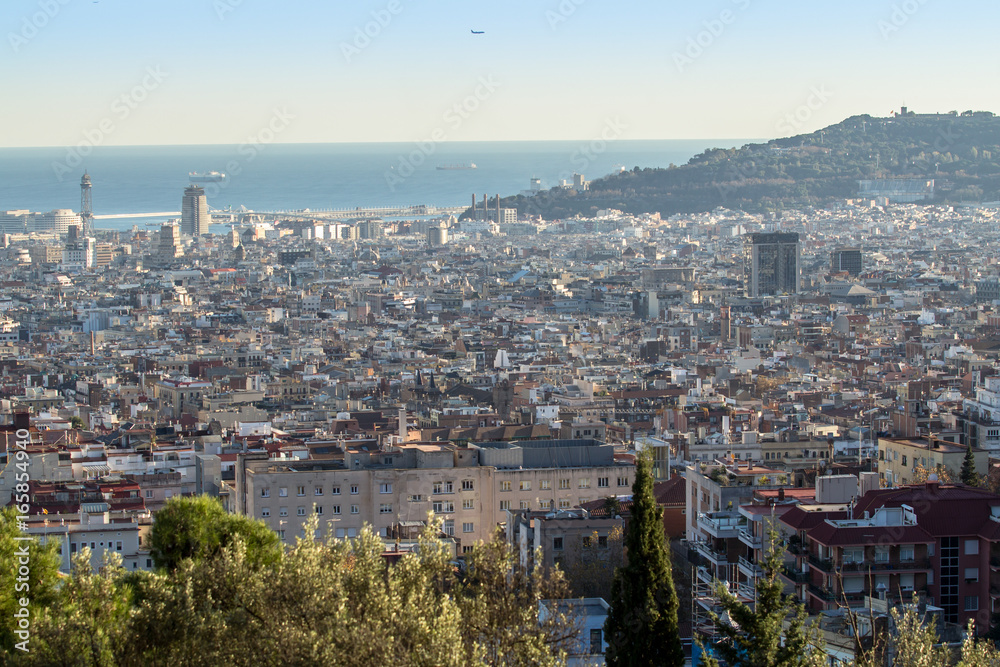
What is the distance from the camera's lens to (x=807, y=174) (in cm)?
13725

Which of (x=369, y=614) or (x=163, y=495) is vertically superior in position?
(x=369, y=614)

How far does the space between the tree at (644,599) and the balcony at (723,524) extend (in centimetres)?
493

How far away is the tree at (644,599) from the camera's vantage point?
995 centimetres

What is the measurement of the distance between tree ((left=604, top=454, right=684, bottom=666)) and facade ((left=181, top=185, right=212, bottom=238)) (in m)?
117

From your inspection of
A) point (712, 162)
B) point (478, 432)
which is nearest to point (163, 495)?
point (478, 432)

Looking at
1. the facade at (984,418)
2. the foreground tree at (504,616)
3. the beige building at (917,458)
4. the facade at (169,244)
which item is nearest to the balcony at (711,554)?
the foreground tree at (504,616)

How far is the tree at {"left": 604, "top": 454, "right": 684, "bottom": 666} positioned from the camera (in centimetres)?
995

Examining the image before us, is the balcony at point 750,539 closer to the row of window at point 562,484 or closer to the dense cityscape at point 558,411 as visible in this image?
the dense cityscape at point 558,411

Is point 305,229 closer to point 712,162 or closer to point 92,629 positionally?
point 712,162

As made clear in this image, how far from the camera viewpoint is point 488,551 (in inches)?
364

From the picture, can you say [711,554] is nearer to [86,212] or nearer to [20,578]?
[20,578]

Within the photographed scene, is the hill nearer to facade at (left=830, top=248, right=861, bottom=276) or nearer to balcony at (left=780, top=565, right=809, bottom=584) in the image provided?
facade at (left=830, top=248, right=861, bottom=276)

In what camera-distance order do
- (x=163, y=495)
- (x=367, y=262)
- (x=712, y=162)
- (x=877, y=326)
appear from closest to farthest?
(x=163, y=495), (x=877, y=326), (x=367, y=262), (x=712, y=162)

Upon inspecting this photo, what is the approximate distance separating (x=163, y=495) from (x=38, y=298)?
177ft
